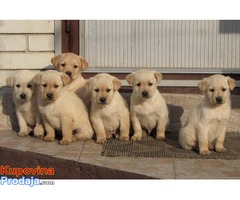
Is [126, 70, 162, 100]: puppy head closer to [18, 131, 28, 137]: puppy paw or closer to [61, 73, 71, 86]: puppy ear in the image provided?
[61, 73, 71, 86]: puppy ear

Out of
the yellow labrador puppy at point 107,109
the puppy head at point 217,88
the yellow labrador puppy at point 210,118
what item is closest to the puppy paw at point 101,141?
the yellow labrador puppy at point 107,109

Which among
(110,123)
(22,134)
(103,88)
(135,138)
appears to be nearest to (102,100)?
(103,88)

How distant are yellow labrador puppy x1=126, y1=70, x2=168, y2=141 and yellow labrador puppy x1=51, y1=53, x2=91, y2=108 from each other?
40.2 inches

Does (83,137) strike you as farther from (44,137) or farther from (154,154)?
(154,154)

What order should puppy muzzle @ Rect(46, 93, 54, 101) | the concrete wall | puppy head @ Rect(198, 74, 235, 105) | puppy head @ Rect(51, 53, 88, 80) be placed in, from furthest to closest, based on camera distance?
the concrete wall < puppy head @ Rect(51, 53, 88, 80) < puppy muzzle @ Rect(46, 93, 54, 101) < puppy head @ Rect(198, 74, 235, 105)

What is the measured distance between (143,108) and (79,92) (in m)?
1.37

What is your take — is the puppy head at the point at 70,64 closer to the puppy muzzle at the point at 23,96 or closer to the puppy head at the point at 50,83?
the puppy head at the point at 50,83

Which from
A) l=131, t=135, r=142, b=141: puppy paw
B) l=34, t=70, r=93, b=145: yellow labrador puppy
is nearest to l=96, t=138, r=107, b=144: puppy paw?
l=34, t=70, r=93, b=145: yellow labrador puppy

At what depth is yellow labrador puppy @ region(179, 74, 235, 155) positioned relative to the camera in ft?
22.5

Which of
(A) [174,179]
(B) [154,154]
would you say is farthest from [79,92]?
(A) [174,179]

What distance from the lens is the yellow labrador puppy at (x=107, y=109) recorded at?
743 cm

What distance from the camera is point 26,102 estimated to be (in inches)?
314

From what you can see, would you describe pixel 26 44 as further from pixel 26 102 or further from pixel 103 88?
pixel 103 88

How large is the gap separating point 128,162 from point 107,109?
1.35 meters
